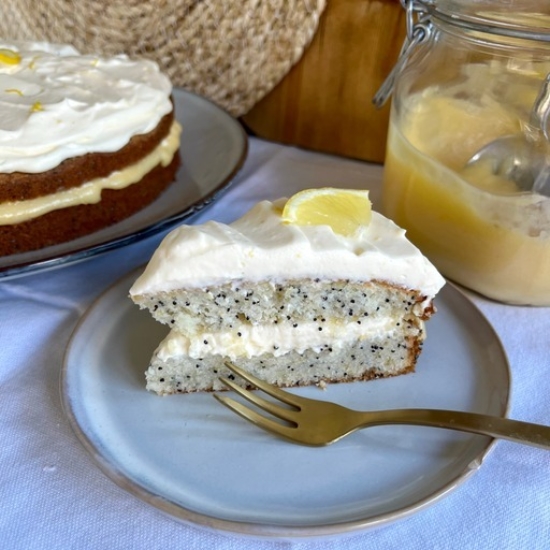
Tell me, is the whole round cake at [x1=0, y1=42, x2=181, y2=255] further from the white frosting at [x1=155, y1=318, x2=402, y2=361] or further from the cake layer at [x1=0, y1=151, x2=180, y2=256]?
the white frosting at [x1=155, y1=318, x2=402, y2=361]

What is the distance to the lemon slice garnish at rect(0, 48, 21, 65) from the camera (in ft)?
5.22

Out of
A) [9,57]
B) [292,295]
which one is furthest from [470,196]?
[9,57]

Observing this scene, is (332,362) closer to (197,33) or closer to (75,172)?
(75,172)

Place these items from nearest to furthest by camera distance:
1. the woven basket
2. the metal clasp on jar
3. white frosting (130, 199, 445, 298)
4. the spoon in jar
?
white frosting (130, 199, 445, 298)
the spoon in jar
the metal clasp on jar
the woven basket

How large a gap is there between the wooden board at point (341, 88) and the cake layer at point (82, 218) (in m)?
0.50

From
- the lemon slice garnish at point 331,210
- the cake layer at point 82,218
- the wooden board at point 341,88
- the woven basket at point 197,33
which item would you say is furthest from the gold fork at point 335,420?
the woven basket at point 197,33

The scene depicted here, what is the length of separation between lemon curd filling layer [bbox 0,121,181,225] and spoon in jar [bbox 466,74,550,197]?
736 mm

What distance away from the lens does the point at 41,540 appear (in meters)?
0.87

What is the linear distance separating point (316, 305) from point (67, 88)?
0.84 m

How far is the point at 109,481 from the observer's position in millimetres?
944

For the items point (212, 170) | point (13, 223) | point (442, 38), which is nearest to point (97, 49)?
point (212, 170)

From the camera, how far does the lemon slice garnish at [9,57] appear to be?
1.59 metres

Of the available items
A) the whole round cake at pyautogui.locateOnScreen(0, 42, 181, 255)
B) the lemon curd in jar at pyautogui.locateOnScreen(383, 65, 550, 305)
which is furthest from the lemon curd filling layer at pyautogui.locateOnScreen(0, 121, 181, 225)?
the lemon curd in jar at pyautogui.locateOnScreen(383, 65, 550, 305)

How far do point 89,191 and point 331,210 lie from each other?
604mm
